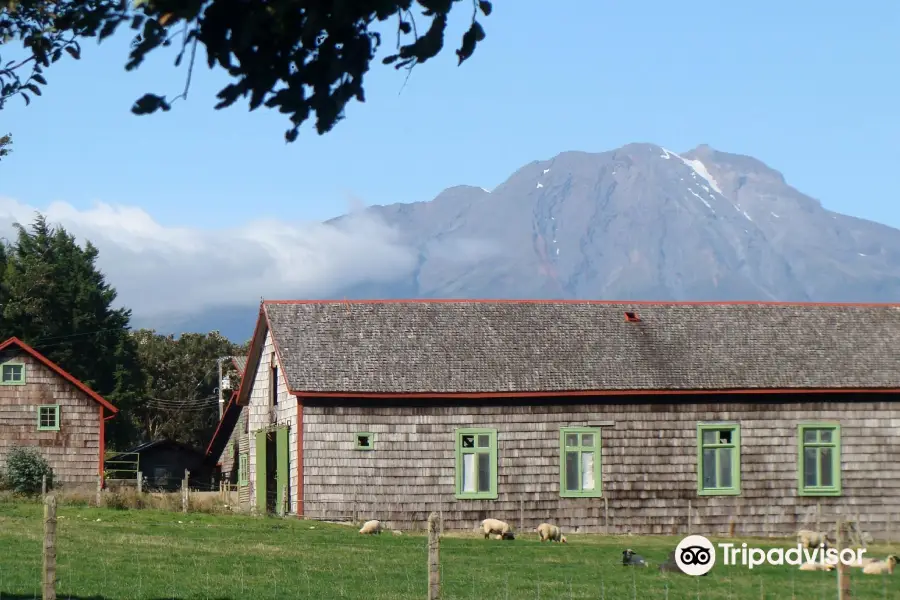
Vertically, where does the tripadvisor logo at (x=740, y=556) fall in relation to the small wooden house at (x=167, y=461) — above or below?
above

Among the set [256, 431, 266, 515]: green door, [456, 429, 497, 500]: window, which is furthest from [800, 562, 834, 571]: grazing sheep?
[256, 431, 266, 515]: green door

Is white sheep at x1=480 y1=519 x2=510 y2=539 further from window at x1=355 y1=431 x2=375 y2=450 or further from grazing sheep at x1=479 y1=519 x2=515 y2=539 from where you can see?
window at x1=355 y1=431 x2=375 y2=450

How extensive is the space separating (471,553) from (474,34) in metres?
17.0

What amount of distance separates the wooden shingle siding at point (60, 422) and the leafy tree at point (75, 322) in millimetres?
28019

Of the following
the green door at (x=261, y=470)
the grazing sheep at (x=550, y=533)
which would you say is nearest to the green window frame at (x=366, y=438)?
the grazing sheep at (x=550, y=533)

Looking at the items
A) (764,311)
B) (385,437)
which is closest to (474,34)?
(385,437)

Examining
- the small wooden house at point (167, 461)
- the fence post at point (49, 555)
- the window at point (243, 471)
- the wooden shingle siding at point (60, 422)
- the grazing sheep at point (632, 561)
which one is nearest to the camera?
the fence post at point (49, 555)

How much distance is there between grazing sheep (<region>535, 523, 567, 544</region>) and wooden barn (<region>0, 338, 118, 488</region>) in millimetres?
17489

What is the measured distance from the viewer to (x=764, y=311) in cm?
3634

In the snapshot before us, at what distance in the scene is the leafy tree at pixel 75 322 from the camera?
70562 millimetres

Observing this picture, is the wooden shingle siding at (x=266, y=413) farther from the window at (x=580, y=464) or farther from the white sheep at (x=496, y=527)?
the window at (x=580, y=464)

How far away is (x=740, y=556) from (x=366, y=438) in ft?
31.0

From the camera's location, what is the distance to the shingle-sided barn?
3184cm

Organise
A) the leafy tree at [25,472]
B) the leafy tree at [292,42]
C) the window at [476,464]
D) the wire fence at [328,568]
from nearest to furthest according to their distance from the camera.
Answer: the leafy tree at [292,42] < the wire fence at [328,568] < the window at [476,464] < the leafy tree at [25,472]
